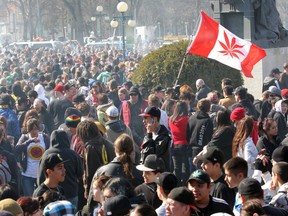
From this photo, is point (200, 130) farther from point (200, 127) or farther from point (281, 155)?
point (281, 155)

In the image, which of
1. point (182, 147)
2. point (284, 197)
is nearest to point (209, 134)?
point (182, 147)

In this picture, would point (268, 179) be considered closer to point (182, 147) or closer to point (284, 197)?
point (284, 197)

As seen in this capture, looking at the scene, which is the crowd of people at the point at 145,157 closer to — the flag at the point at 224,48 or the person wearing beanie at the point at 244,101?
the person wearing beanie at the point at 244,101

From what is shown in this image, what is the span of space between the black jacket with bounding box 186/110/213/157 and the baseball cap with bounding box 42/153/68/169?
382 cm

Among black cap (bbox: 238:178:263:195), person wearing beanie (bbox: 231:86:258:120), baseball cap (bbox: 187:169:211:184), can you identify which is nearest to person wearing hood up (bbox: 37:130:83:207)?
baseball cap (bbox: 187:169:211:184)

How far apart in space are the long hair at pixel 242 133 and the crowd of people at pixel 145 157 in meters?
0.01

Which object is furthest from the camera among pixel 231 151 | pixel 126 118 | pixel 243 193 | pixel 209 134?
pixel 126 118

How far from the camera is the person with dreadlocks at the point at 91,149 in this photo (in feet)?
32.7

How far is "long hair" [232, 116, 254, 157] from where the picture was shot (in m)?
10.1

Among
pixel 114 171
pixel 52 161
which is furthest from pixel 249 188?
pixel 52 161

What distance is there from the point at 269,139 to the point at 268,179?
5.68ft

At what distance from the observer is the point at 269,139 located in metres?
10.4

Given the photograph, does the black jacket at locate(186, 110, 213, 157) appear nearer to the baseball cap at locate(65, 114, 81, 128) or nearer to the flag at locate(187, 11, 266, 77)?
the baseball cap at locate(65, 114, 81, 128)

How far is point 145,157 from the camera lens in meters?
10.1
